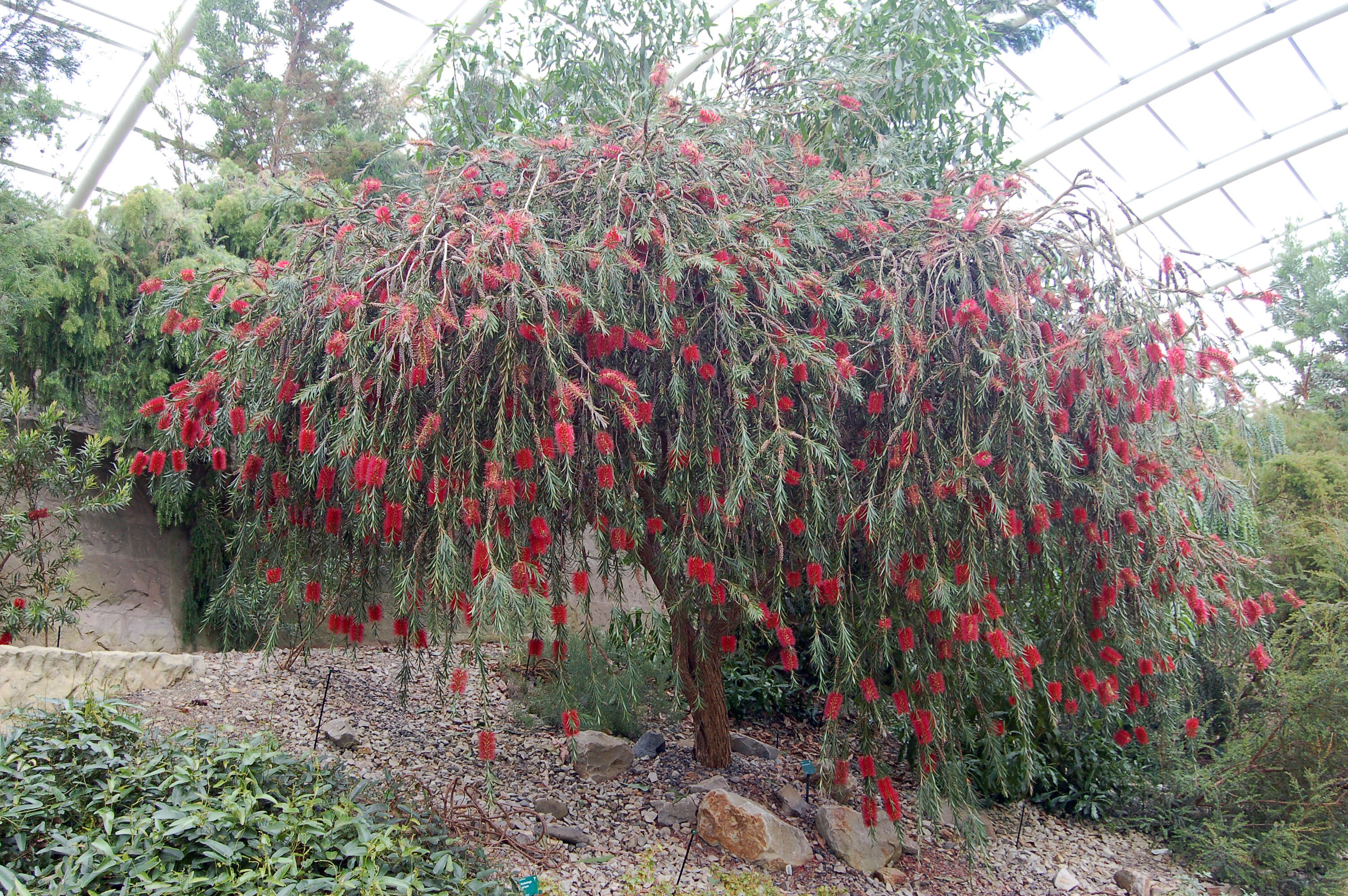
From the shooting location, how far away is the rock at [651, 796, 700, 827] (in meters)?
3.34

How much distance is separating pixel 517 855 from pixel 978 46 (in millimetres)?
4317

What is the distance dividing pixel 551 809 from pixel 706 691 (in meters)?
0.82

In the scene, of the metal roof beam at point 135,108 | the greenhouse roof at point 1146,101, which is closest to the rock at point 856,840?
the greenhouse roof at point 1146,101

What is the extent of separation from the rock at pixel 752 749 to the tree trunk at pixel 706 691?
33 centimetres

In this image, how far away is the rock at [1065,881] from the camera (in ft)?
11.2

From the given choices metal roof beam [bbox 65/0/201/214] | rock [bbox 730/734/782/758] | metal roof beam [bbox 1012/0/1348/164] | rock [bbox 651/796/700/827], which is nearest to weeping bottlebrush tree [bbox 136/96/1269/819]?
rock [bbox 651/796/700/827]

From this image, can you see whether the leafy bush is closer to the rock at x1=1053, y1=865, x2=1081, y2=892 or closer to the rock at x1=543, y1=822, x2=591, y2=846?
the rock at x1=543, y1=822, x2=591, y2=846

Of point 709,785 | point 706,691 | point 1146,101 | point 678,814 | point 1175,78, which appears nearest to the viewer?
point 678,814

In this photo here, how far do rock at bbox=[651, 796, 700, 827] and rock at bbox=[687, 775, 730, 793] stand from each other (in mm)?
96

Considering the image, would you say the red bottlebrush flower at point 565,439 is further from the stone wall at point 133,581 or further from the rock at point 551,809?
the stone wall at point 133,581

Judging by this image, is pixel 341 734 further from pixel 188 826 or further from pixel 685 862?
pixel 685 862

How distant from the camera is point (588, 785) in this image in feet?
11.8

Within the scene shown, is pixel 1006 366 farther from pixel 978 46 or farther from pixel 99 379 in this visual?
pixel 99 379

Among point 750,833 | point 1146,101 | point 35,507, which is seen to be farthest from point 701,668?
point 1146,101
